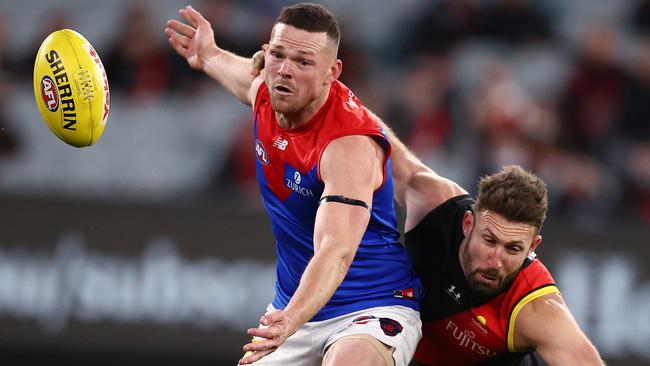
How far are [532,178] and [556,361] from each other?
0.96 metres

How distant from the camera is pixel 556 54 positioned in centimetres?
1145

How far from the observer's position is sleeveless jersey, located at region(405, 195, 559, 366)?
234 inches

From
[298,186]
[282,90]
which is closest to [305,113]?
[282,90]

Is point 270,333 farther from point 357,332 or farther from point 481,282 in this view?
point 481,282

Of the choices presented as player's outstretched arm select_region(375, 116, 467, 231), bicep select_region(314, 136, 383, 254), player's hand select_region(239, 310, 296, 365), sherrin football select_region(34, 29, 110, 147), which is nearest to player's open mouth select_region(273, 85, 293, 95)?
bicep select_region(314, 136, 383, 254)

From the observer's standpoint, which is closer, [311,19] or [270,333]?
[270,333]

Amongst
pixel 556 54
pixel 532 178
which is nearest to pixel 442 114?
pixel 556 54

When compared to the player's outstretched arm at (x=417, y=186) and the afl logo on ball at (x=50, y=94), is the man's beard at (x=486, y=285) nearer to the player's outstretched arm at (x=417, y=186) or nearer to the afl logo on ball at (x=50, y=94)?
the player's outstretched arm at (x=417, y=186)

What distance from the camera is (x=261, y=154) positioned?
589 centimetres

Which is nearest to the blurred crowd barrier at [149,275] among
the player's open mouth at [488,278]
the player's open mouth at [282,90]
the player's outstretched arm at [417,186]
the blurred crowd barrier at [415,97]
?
the blurred crowd barrier at [415,97]

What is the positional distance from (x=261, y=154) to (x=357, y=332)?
3.44 feet

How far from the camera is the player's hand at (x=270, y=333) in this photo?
464 cm

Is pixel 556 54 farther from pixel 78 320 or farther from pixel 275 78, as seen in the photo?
pixel 275 78

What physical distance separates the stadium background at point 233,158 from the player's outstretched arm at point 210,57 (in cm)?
254
